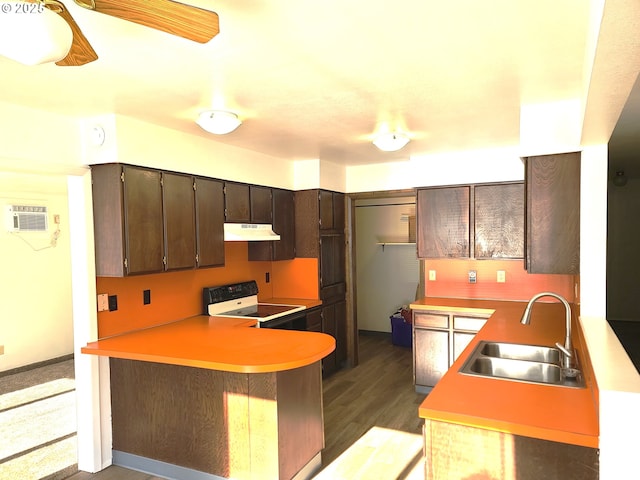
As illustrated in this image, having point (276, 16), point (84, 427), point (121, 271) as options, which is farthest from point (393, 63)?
point (84, 427)

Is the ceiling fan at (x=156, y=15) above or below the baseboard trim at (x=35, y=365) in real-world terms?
above

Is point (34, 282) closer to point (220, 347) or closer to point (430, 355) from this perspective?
point (220, 347)

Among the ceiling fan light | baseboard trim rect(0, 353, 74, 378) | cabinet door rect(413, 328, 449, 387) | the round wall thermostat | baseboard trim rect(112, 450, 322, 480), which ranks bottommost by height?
baseboard trim rect(0, 353, 74, 378)

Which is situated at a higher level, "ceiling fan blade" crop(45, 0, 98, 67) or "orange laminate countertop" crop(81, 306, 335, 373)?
"ceiling fan blade" crop(45, 0, 98, 67)

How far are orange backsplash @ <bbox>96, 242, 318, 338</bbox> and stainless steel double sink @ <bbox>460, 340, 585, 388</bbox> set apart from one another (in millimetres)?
2372

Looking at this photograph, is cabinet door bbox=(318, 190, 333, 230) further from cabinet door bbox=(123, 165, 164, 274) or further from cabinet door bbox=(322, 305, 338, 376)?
cabinet door bbox=(123, 165, 164, 274)

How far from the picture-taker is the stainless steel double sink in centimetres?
243

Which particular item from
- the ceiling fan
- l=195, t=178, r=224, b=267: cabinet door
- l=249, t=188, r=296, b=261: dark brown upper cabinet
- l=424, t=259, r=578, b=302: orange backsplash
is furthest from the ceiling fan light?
l=424, t=259, r=578, b=302: orange backsplash

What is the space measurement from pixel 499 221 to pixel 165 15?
3667mm

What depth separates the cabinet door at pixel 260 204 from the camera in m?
4.21

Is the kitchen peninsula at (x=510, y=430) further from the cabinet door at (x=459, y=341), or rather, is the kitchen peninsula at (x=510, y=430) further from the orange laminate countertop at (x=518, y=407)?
the cabinet door at (x=459, y=341)

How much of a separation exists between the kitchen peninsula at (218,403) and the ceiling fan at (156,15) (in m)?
1.70

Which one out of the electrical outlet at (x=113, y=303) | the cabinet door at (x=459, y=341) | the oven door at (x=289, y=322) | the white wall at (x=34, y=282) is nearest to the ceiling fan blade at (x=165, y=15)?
the electrical outlet at (x=113, y=303)

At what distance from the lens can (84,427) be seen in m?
3.05
